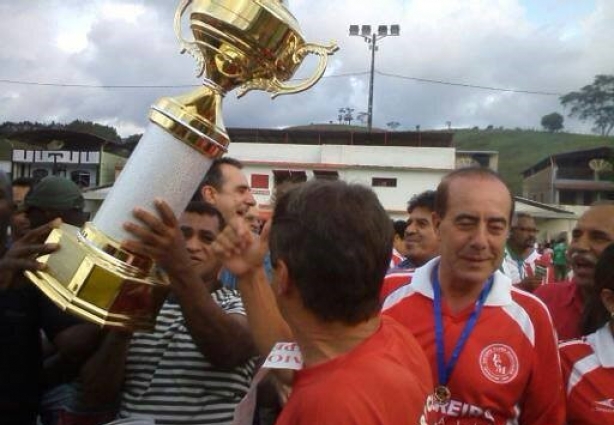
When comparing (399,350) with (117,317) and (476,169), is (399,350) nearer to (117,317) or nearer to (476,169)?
(117,317)

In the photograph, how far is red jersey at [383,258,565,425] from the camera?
218 cm

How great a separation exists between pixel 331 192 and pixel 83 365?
4.10 feet

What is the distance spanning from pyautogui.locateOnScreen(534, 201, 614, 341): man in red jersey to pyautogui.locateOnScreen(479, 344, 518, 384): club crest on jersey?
45.3 inches

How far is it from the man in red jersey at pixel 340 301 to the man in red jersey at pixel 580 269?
6.57 feet

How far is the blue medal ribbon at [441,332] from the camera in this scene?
7.26ft

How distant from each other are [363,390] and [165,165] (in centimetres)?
93

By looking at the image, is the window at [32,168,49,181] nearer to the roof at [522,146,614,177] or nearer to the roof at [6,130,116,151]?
the roof at [6,130,116,151]

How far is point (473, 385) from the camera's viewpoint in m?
2.18

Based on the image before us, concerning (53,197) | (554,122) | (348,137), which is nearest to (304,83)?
(53,197)

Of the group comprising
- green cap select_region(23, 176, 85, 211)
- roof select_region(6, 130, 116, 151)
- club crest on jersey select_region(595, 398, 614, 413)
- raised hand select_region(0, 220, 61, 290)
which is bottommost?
club crest on jersey select_region(595, 398, 614, 413)

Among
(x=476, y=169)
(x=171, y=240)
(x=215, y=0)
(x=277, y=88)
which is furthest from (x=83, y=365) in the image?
(x=476, y=169)

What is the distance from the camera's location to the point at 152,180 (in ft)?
6.25

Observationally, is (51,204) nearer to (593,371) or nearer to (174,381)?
(174,381)

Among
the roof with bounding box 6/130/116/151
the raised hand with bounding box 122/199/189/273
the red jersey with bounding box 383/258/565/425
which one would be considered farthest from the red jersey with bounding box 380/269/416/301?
the roof with bounding box 6/130/116/151
